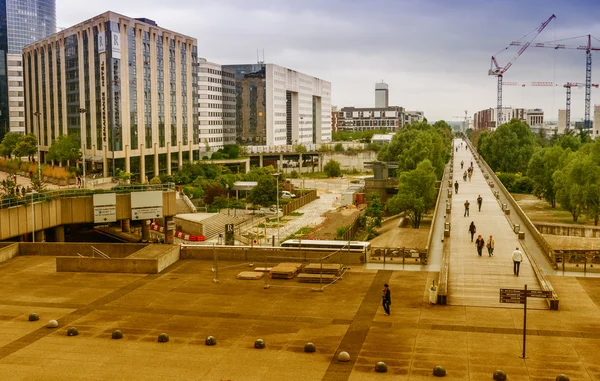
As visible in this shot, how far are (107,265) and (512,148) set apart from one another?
96.8m

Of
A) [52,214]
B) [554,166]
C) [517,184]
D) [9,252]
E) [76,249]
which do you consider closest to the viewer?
[9,252]

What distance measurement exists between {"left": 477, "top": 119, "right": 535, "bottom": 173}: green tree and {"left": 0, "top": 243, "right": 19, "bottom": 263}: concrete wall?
9402 cm

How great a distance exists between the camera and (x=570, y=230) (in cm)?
6506

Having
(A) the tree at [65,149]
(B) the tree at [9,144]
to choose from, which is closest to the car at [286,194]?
(A) the tree at [65,149]

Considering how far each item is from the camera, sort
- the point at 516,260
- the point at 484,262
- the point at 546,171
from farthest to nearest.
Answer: the point at 546,171
the point at 484,262
the point at 516,260

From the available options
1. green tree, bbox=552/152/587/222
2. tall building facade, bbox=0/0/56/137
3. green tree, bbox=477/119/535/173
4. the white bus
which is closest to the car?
green tree, bbox=552/152/587/222

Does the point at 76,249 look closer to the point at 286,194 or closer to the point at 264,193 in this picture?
the point at 264,193

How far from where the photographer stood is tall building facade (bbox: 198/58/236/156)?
15025 cm

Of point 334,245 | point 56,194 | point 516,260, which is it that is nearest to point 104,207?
point 56,194

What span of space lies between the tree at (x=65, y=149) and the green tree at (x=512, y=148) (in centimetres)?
7049

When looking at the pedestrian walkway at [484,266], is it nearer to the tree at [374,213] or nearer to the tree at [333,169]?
the tree at [374,213]

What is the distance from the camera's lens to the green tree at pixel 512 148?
116 m

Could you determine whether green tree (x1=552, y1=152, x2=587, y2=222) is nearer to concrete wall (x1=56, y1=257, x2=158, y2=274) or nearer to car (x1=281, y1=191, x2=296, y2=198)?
car (x1=281, y1=191, x2=296, y2=198)

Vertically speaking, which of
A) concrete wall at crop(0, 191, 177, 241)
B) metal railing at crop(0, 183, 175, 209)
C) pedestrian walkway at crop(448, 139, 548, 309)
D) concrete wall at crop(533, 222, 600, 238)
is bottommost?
concrete wall at crop(533, 222, 600, 238)
